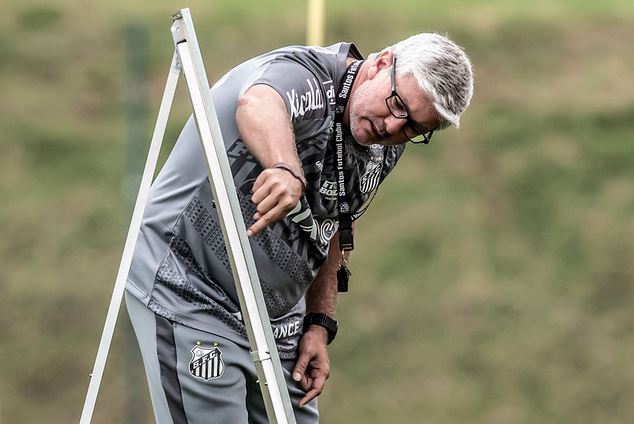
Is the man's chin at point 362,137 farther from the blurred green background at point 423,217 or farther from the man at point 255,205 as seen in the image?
the blurred green background at point 423,217

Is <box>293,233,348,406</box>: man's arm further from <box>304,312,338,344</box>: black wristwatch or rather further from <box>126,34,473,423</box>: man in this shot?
<box>126,34,473,423</box>: man

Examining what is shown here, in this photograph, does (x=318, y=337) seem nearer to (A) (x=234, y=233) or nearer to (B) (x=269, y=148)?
(A) (x=234, y=233)

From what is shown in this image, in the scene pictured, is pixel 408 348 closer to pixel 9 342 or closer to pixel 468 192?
pixel 468 192

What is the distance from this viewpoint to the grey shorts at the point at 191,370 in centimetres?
234

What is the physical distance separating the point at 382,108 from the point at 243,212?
1.16ft

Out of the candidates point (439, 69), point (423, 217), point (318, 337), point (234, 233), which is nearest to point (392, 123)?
point (439, 69)

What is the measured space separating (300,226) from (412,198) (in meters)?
5.05

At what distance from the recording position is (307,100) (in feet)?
7.15

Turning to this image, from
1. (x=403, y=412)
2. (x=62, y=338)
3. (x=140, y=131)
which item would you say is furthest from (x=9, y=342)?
(x=403, y=412)

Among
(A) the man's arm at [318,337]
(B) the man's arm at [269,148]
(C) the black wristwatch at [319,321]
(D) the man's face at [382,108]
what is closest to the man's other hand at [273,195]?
(B) the man's arm at [269,148]

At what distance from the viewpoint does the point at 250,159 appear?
2.23m

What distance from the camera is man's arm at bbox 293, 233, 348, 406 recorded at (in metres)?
2.63

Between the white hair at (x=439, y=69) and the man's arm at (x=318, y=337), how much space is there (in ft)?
1.69

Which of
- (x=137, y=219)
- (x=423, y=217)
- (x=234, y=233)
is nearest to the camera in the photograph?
(x=234, y=233)
